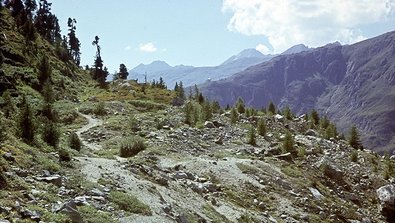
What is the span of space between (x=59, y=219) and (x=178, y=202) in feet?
25.8

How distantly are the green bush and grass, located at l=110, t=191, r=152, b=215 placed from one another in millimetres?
10607

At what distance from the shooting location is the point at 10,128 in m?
24.0

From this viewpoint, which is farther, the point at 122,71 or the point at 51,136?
the point at 122,71

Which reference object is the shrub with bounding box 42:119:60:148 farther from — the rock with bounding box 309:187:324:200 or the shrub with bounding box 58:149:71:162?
the rock with bounding box 309:187:324:200

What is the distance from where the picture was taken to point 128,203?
56.4 feet

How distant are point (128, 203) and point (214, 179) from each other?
9.63 meters

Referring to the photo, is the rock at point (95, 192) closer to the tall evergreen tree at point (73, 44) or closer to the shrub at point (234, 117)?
the shrub at point (234, 117)

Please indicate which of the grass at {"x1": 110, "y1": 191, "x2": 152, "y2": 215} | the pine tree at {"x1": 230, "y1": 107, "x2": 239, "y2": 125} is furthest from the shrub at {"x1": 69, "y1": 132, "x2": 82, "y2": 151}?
the pine tree at {"x1": 230, "y1": 107, "x2": 239, "y2": 125}

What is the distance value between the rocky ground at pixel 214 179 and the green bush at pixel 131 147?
670mm

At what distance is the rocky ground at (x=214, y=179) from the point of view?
16953mm

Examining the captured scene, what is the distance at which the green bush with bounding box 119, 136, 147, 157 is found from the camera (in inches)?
1123

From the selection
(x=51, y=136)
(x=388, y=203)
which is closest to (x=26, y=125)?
(x=51, y=136)

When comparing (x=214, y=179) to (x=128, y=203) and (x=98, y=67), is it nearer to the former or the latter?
(x=128, y=203)

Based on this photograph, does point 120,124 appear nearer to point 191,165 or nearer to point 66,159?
point 191,165
